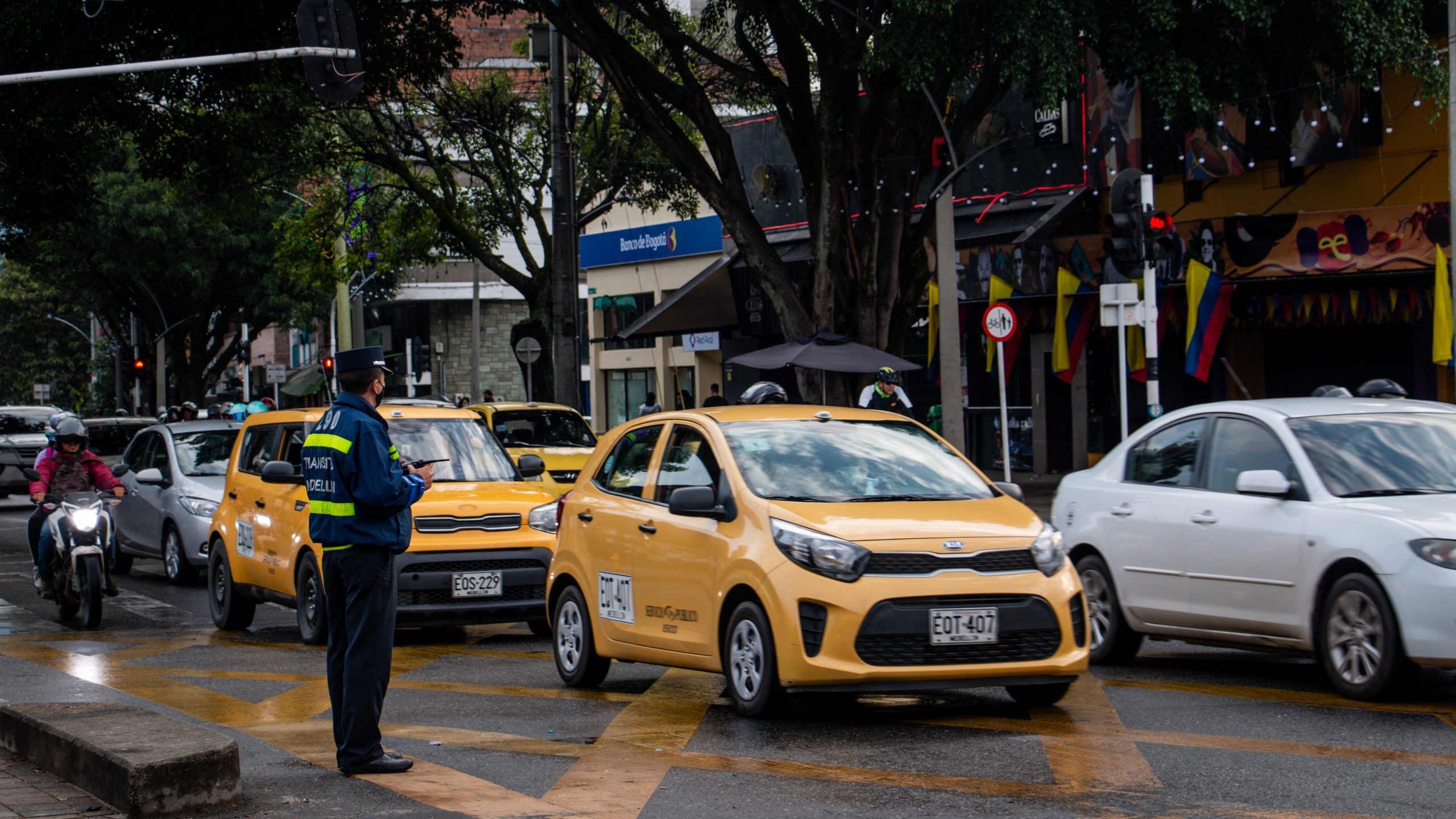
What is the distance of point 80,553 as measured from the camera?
13.2 meters

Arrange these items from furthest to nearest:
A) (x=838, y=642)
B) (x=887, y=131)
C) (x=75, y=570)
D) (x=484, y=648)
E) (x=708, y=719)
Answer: (x=887, y=131) < (x=75, y=570) < (x=484, y=648) < (x=708, y=719) < (x=838, y=642)

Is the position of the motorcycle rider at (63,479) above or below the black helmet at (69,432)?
below

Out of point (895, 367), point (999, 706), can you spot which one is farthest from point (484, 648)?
point (895, 367)

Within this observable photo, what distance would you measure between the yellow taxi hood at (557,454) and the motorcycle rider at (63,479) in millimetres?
5774

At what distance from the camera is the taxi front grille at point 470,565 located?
11531mm

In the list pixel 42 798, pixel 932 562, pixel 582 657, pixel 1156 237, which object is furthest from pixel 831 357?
pixel 42 798

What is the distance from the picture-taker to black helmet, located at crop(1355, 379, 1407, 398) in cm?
973

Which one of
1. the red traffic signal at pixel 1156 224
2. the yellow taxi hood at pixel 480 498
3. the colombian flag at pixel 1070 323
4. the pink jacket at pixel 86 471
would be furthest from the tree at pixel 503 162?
the yellow taxi hood at pixel 480 498

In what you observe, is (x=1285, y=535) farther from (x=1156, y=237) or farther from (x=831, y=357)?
(x=831, y=357)

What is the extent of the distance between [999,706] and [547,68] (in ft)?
80.9

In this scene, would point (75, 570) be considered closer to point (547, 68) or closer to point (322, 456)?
point (322, 456)

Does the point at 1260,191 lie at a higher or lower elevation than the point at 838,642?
higher

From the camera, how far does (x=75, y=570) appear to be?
13188 millimetres

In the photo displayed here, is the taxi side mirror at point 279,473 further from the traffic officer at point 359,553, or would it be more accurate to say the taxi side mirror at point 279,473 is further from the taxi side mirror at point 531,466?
the traffic officer at point 359,553
